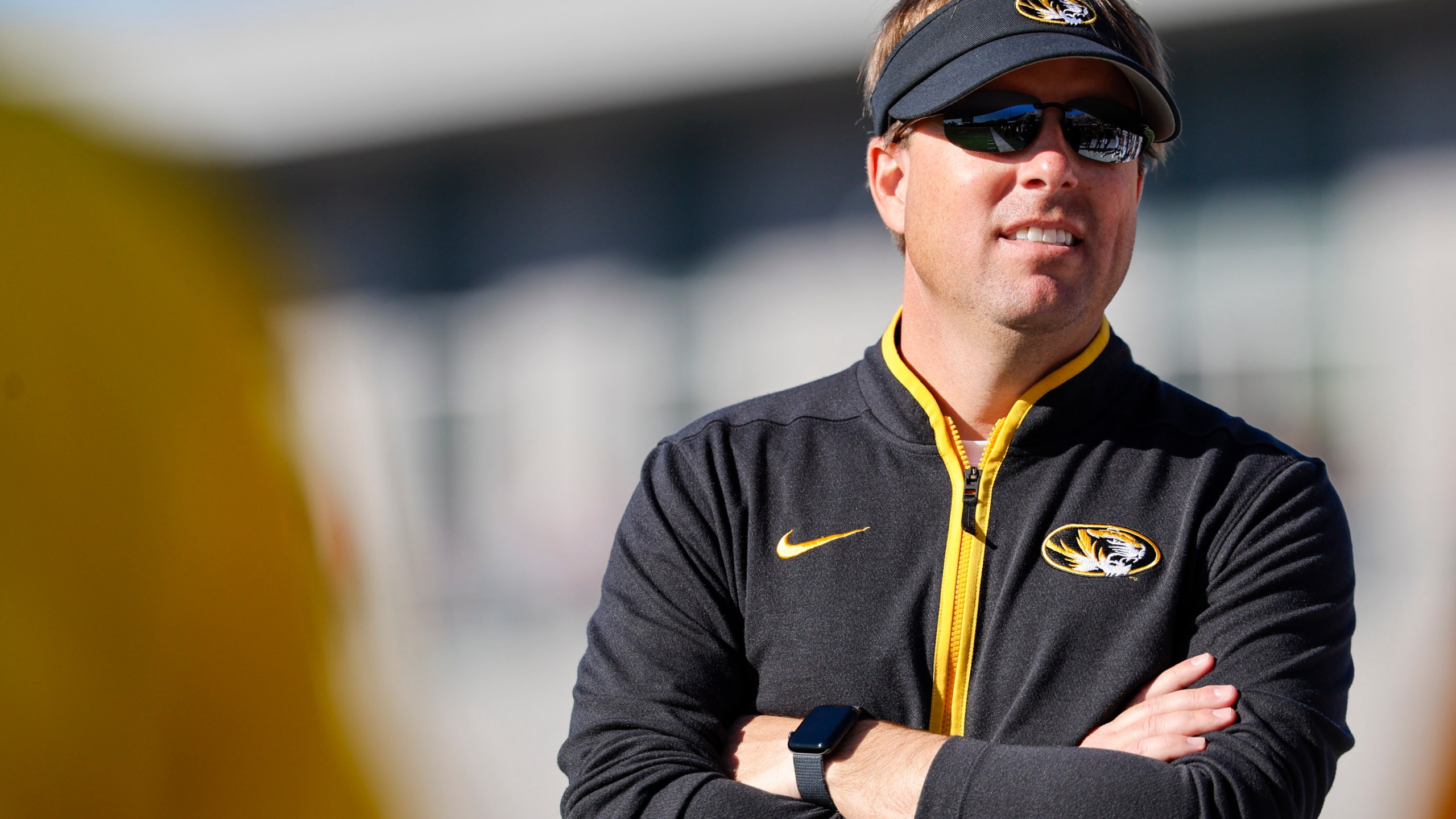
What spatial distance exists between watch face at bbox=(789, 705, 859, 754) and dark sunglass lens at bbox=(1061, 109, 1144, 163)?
108 centimetres

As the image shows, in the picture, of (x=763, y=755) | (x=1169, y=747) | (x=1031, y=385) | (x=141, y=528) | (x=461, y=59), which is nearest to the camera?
(x=141, y=528)

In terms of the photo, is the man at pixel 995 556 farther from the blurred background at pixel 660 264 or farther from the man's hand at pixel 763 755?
the blurred background at pixel 660 264

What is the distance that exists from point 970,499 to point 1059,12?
0.90 metres

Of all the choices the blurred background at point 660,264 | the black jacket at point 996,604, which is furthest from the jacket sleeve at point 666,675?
the blurred background at point 660,264

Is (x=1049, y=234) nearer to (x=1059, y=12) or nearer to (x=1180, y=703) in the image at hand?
(x=1059, y=12)

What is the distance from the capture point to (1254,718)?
202 cm

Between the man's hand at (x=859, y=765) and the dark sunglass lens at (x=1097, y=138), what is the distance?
1074 millimetres

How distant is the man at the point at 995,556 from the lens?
2043 mm

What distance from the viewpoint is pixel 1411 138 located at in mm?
8375

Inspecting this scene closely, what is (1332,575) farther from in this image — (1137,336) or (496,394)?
(496,394)

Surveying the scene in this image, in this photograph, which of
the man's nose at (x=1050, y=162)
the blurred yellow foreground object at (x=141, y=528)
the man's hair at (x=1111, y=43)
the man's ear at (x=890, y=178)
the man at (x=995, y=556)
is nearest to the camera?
the blurred yellow foreground object at (x=141, y=528)

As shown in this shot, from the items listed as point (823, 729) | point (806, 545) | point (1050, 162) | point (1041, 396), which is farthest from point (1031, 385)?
point (823, 729)

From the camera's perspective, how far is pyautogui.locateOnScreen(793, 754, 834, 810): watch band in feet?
6.77

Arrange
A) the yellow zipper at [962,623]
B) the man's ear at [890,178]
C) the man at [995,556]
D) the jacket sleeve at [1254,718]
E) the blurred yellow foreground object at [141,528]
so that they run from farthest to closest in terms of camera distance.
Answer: the man's ear at [890,178], the yellow zipper at [962,623], the man at [995,556], the jacket sleeve at [1254,718], the blurred yellow foreground object at [141,528]
